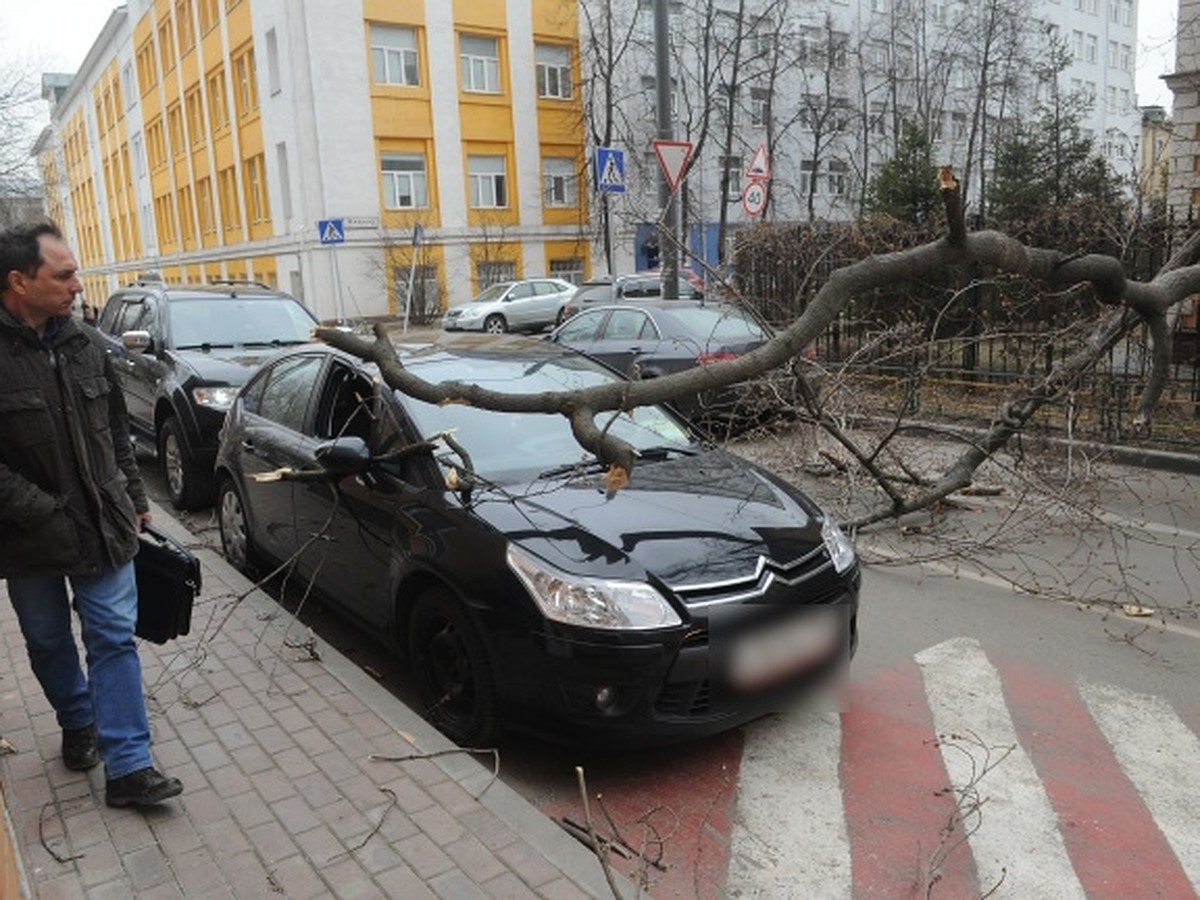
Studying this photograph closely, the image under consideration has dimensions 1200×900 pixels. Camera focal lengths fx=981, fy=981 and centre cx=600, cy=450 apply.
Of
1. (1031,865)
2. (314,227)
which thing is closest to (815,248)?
(1031,865)

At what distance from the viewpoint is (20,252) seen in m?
3.06

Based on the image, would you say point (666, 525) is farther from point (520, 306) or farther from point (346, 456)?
point (520, 306)

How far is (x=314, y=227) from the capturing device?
33.4 metres

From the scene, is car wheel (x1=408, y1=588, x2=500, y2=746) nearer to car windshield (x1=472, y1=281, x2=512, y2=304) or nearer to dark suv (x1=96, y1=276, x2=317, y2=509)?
dark suv (x1=96, y1=276, x2=317, y2=509)

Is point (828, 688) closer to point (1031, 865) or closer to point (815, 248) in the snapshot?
point (1031, 865)

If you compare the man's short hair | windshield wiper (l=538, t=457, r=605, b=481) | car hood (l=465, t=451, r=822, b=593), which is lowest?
car hood (l=465, t=451, r=822, b=593)

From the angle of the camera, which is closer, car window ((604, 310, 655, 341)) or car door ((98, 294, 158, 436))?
car door ((98, 294, 158, 436))

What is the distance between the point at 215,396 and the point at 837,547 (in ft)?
18.5

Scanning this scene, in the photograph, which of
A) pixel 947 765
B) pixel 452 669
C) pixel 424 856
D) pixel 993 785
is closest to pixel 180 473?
pixel 452 669

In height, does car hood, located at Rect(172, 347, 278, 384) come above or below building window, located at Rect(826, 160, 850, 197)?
below

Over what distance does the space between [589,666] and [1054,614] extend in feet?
10.7

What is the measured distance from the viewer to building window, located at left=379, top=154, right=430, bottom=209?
34.6 m

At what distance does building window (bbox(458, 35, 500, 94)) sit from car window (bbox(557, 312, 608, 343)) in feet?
87.3

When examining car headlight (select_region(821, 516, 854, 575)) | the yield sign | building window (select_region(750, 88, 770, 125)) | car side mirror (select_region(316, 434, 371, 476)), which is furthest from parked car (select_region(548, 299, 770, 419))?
building window (select_region(750, 88, 770, 125))
